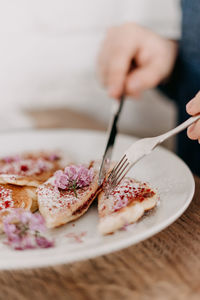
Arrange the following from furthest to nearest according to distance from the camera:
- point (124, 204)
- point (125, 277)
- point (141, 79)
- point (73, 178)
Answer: point (141, 79)
point (73, 178)
point (124, 204)
point (125, 277)

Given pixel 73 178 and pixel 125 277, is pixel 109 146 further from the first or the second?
pixel 125 277

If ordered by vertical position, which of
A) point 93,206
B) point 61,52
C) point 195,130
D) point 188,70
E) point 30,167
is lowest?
point 61,52

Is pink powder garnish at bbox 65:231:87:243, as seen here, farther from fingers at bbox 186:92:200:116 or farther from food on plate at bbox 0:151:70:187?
fingers at bbox 186:92:200:116

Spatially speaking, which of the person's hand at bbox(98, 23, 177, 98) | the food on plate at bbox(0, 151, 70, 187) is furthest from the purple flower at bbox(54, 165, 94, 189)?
the person's hand at bbox(98, 23, 177, 98)

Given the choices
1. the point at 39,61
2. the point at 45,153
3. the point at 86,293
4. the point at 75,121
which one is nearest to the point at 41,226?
the point at 86,293

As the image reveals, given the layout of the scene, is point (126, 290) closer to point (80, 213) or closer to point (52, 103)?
point (80, 213)

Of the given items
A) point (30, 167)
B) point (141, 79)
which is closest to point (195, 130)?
point (30, 167)
